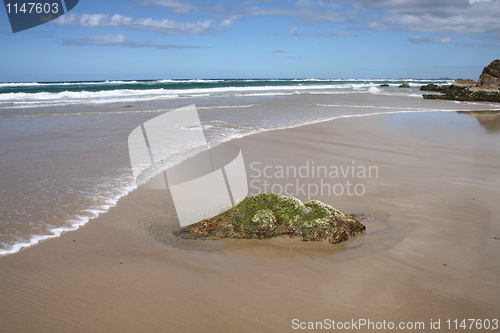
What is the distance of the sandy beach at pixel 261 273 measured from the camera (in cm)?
260

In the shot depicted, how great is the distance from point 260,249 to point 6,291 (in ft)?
7.30

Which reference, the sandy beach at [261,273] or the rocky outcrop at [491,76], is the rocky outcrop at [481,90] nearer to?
the rocky outcrop at [491,76]

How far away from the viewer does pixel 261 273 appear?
3154mm

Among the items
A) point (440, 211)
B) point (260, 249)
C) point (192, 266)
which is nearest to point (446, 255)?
point (440, 211)

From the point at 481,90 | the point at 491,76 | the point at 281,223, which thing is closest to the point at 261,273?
the point at 281,223

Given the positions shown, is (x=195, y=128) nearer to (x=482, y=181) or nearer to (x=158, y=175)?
(x=158, y=175)

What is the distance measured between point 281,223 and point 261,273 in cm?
82

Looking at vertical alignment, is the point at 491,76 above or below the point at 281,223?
above

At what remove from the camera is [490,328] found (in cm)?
252

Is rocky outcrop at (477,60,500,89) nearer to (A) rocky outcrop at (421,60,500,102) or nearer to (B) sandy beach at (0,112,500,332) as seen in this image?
(A) rocky outcrop at (421,60,500,102)

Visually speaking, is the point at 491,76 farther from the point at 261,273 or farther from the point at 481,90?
the point at 261,273

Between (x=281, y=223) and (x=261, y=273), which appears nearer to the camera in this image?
(x=261, y=273)

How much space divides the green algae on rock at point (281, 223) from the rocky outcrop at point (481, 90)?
30691 mm

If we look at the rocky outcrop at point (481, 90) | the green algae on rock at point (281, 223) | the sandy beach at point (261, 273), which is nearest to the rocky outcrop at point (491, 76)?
the rocky outcrop at point (481, 90)
